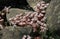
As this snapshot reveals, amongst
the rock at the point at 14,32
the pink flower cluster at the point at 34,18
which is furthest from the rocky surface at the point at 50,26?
Result: the pink flower cluster at the point at 34,18

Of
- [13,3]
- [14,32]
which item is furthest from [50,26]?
[13,3]

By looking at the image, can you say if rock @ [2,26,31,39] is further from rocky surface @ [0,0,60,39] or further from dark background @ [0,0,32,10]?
dark background @ [0,0,32,10]

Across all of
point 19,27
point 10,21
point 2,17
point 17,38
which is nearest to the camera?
point 17,38

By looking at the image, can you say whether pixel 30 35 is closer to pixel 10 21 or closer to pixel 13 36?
pixel 13 36

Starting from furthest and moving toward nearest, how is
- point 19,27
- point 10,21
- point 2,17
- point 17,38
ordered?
point 2,17, point 10,21, point 19,27, point 17,38

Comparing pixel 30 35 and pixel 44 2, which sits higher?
pixel 44 2

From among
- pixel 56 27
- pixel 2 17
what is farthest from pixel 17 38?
pixel 2 17

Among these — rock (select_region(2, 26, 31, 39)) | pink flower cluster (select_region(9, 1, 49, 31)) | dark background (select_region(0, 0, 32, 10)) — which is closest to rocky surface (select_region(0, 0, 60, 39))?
rock (select_region(2, 26, 31, 39))

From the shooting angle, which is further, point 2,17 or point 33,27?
point 2,17

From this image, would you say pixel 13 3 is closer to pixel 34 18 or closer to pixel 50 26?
pixel 34 18
